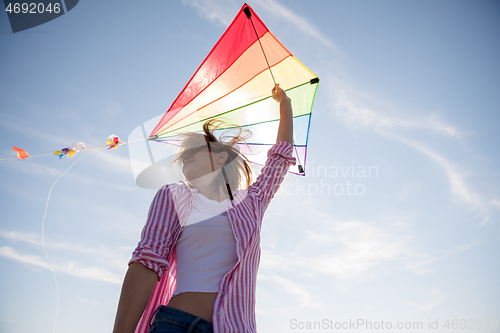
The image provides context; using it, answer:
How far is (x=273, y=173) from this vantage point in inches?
74.7

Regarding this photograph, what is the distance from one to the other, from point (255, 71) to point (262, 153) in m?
0.86

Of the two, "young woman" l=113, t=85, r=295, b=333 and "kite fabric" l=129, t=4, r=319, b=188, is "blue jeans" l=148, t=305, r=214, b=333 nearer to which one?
"young woman" l=113, t=85, r=295, b=333

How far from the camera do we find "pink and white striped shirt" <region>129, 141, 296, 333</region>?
1320 mm

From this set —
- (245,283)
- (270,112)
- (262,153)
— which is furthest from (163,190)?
(270,112)

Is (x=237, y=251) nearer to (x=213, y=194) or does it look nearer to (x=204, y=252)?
(x=204, y=252)

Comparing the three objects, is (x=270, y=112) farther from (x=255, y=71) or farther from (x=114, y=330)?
(x=114, y=330)

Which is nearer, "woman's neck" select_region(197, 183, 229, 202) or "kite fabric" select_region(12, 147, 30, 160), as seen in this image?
"woman's neck" select_region(197, 183, 229, 202)

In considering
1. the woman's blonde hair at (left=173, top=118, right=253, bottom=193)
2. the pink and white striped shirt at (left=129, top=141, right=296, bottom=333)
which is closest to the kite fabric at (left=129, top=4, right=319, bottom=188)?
the woman's blonde hair at (left=173, top=118, right=253, bottom=193)

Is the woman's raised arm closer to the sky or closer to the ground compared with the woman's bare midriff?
closer to the sky

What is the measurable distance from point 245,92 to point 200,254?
213 cm

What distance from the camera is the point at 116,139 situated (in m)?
3.11

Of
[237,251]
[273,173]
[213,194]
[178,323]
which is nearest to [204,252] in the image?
[237,251]

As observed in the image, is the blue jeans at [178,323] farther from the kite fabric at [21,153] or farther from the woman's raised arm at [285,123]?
the kite fabric at [21,153]

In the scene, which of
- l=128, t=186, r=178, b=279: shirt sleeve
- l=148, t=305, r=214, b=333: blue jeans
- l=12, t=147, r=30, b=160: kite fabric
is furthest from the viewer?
l=12, t=147, r=30, b=160: kite fabric
